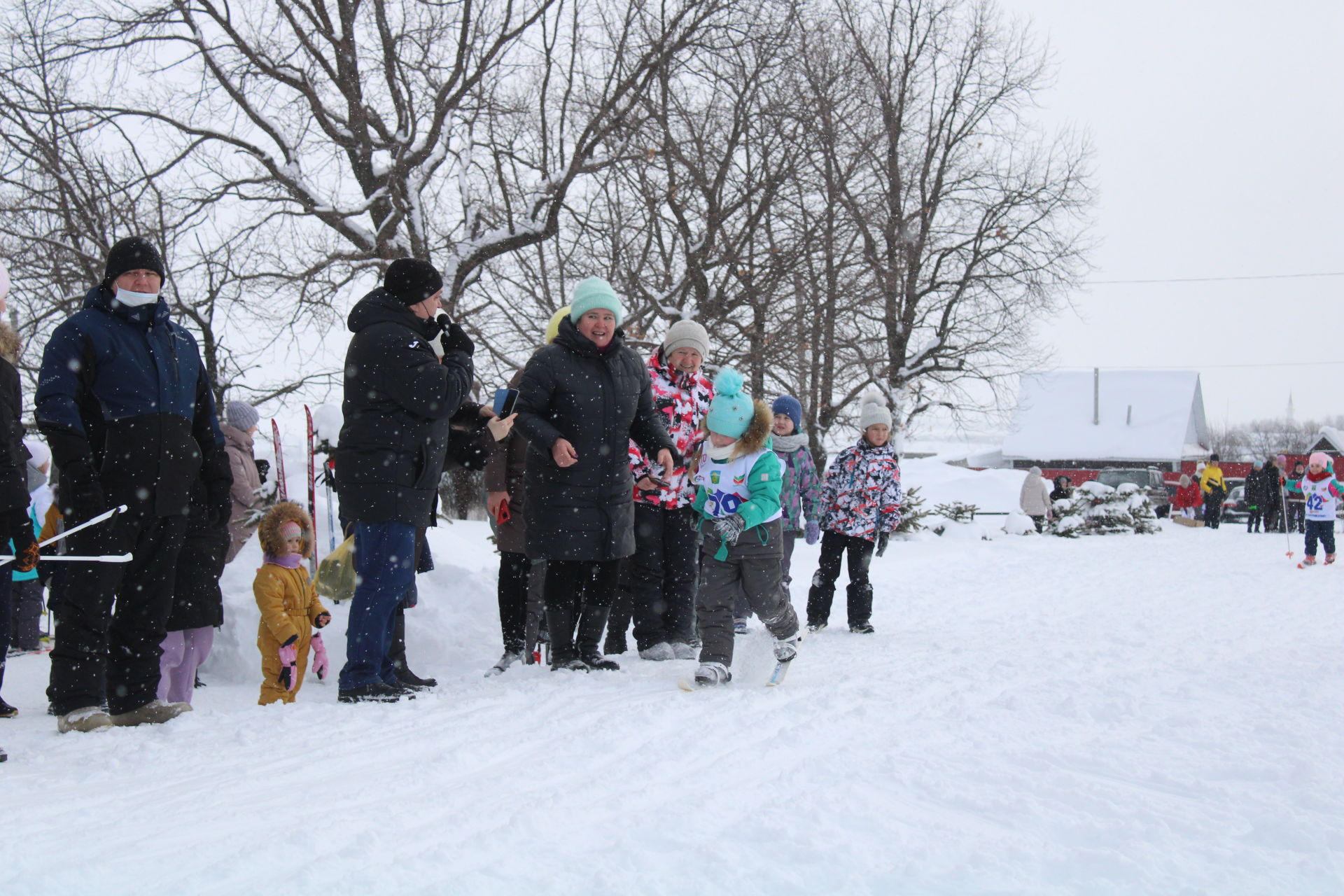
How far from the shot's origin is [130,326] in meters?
3.92

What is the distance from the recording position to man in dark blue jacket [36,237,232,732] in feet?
12.3

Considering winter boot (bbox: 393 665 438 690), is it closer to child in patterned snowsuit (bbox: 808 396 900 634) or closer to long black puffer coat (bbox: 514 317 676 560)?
long black puffer coat (bbox: 514 317 676 560)

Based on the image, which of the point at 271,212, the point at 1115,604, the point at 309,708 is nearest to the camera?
the point at 309,708

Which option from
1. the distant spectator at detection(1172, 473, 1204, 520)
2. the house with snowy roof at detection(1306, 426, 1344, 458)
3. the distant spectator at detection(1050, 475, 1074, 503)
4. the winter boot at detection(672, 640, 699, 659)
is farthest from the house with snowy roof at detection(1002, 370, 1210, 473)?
the winter boot at detection(672, 640, 699, 659)

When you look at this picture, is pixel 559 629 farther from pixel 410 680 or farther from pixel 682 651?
pixel 682 651

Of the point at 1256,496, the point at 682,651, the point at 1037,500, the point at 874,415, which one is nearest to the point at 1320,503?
the point at 1037,500

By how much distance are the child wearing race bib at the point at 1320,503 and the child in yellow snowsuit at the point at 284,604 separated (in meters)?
13.0

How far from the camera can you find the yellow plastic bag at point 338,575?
5.54 meters

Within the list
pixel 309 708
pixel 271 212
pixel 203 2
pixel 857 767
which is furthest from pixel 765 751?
pixel 203 2

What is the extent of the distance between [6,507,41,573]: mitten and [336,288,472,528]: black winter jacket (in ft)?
3.57

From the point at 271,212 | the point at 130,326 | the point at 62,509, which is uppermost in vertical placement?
the point at 271,212

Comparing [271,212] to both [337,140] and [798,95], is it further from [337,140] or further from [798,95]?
[798,95]

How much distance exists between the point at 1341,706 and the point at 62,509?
5057 mm

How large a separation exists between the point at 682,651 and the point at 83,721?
2.97m
